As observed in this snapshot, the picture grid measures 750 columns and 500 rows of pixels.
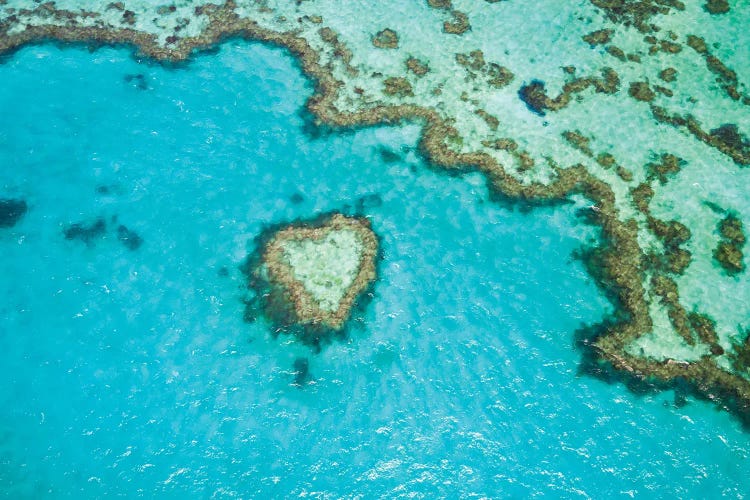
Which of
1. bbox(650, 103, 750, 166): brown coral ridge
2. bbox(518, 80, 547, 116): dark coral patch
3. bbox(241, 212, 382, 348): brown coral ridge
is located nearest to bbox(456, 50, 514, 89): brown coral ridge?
bbox(518, 80, 547, 116): dark coral patch

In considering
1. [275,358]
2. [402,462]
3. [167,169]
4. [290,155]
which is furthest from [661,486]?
[167,169]

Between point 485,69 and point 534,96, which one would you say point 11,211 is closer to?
point 485,69

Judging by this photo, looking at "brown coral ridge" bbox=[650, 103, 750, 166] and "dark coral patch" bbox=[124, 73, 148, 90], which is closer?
"brown coral ridge" bbox=[650, 103, 750, 166]

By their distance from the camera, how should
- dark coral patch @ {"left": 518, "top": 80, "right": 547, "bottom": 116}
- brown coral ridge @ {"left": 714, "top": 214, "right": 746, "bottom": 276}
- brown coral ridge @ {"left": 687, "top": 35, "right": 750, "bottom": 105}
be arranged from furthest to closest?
brown coral ridge @ {"left": 687, "top": 35, "right": 750, "bottom": 105}
dark coral patch @ {"left": 518, "top": 80, "right": 547, "bottom": 116}
brown coral ridge @ {"left": 714, "top": 214, "right": 746, "bottom": 276}

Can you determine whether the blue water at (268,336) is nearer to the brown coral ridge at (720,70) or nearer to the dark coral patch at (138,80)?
the dark coral patch at (138,80)

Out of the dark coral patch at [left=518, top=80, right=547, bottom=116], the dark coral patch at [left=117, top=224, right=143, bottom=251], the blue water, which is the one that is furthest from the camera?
the dark coral patch at [left=518, top=80, right=547, bottom=116]

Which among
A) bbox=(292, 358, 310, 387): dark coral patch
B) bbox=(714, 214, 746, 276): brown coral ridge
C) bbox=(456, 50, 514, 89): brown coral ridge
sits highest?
bbox=(456, 50, 514, 89): brown coral ridge

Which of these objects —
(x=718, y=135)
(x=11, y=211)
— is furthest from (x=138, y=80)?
(x=718, y=135)

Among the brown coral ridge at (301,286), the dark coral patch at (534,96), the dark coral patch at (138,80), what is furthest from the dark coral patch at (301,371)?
the dark coral patch at (138,80)

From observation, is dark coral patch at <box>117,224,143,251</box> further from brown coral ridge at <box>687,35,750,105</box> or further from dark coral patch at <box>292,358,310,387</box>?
brown coral ridge at <box>687,35,750,105</box>
